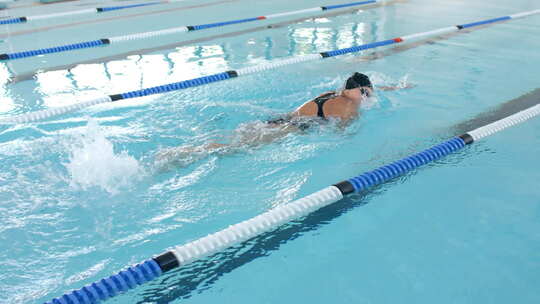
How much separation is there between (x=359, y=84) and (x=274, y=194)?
117 centimetres

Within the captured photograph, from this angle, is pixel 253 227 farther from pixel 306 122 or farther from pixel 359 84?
pixel 359 84

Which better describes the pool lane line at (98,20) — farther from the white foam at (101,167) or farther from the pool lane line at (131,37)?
the white foam at (101,167)

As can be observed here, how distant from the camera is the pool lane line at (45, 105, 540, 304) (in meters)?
1.78

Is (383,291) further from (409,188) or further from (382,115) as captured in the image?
(382,115)

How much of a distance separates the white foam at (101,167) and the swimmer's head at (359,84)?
151 cm

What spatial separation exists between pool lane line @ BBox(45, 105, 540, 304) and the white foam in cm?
80

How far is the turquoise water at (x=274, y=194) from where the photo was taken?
1964 mm

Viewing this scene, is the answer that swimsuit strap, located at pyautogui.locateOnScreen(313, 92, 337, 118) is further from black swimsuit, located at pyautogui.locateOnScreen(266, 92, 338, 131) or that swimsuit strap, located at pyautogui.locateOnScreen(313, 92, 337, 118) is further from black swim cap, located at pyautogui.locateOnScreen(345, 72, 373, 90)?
black swim cap, located at pyautogui.locateOnScreen(345, 72, 373, 90)

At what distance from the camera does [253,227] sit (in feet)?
6.98

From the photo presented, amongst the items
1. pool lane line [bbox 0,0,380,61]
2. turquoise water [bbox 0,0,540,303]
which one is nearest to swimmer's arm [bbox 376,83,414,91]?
turquoise water [bbox 0,0,540,303]

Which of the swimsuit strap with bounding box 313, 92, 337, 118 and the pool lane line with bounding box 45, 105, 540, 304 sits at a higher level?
the swimsuit strap with bounding box 313, 92, 337, 118

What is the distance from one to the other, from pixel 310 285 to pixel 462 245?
0.76 metres

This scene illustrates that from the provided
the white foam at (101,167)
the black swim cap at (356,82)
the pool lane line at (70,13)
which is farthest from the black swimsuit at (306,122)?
the pool lane line at (70,13)

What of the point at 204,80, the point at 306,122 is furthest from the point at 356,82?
the point at 204,80
